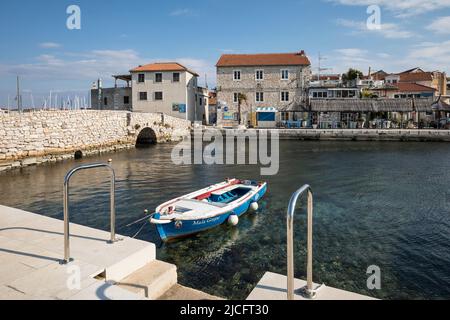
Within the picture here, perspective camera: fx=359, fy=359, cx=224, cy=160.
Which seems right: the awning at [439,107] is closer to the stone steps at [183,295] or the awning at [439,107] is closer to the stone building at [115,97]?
the stone building at [115,97]

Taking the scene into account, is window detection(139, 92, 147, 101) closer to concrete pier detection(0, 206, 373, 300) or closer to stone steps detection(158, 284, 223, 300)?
concrete pier detection(0, 206, 373, 300)

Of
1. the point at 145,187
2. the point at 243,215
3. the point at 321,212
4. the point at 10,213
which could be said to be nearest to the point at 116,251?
the point at 10,213

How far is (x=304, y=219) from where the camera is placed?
1390 centimetres

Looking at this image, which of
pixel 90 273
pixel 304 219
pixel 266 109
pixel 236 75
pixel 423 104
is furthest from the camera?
pixel 236 75

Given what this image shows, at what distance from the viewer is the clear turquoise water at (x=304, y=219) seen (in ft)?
30.8

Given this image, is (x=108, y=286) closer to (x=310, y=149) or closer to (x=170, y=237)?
(x=170, y=237)

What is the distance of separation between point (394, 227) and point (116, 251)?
10624 millimetres

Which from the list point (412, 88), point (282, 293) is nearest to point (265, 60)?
point (412, 88)

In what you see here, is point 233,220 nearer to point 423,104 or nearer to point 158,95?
point 158,95

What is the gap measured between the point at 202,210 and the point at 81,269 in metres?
7.18

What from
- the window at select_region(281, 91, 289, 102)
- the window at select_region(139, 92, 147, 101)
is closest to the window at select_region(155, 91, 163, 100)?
the window at select_region(139, 92, 147, 101)

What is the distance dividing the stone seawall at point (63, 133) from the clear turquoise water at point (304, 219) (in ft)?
6.42

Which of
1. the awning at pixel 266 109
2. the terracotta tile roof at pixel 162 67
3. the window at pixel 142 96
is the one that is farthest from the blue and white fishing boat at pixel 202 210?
the window at pixel 142 96

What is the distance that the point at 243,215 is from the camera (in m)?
14.5
